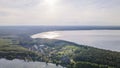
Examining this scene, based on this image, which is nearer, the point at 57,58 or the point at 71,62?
the point at 71,62

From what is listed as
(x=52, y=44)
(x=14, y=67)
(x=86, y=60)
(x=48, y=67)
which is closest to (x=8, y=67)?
(x=14, y=67)

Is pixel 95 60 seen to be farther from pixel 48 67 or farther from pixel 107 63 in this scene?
pixel 48 67

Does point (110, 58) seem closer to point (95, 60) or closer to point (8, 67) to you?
point (95, 60)

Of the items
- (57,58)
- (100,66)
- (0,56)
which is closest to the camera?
(100,66)

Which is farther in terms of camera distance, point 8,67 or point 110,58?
point 110,58

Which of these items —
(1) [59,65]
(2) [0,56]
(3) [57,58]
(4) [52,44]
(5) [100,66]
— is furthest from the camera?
(4) [52,44]

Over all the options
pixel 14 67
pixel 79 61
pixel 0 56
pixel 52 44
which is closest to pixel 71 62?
pixel 79 61

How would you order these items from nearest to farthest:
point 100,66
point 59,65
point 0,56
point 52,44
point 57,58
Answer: point 100,66 < point 59,65 < point 57,58 < point 0,56 < point 52,44

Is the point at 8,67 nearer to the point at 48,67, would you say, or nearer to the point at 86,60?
the point at 48,67

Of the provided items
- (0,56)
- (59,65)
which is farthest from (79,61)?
(0,56)
